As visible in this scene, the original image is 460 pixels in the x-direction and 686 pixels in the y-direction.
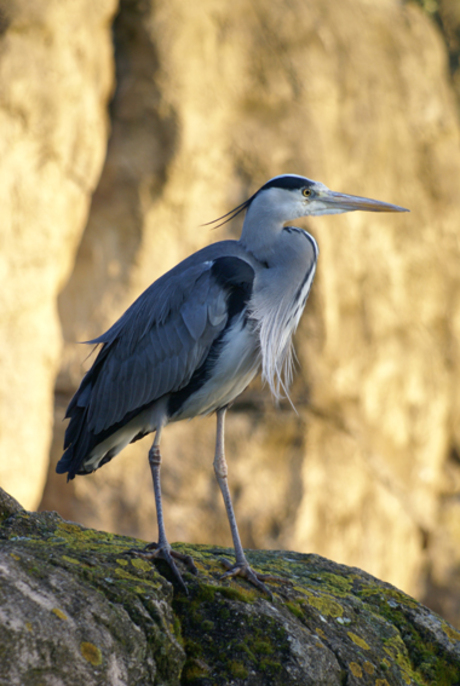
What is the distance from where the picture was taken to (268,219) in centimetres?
319

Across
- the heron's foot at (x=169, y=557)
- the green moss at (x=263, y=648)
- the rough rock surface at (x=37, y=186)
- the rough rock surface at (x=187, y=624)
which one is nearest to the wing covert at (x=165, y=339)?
the rough rock surface at (x=187, y=624)

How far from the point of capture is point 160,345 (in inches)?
120

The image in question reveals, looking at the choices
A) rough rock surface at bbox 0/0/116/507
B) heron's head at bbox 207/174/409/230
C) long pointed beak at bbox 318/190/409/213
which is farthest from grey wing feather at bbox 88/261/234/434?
rough rock surface at bbox 0/0/116/507

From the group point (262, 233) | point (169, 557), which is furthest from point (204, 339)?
point (169, 557)

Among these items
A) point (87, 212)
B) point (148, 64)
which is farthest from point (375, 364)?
point (148, 64)

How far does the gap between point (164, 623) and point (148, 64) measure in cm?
660

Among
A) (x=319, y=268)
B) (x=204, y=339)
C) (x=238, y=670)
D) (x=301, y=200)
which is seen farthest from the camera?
(x=319, y=268)

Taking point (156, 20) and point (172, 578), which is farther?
point (156, 20)

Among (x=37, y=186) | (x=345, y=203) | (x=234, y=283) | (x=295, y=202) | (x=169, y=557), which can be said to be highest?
(x=37, y=186)

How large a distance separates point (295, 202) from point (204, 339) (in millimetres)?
865

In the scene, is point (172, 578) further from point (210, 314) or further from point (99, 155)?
point (99, 155)

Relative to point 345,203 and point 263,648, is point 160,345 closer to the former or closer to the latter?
point 345,203

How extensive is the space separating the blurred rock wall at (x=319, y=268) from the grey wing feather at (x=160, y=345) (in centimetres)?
397

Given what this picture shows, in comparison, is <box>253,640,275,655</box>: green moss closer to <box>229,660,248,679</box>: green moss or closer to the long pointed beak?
<box>229,660,248,679</box>: green moss
